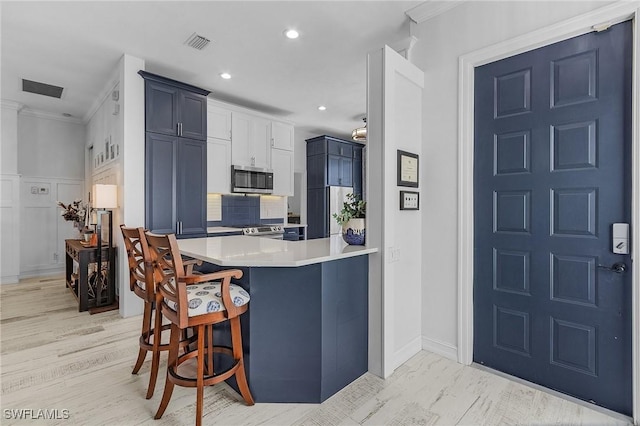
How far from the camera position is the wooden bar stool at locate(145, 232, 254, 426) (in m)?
1.64

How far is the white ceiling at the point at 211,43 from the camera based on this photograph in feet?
9.10

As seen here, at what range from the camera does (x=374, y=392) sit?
2.12 metres

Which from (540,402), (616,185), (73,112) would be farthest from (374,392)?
(73,112)

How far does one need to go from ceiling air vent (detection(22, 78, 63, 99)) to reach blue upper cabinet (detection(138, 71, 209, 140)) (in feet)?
6.24

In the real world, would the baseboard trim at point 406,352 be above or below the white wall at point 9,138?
below

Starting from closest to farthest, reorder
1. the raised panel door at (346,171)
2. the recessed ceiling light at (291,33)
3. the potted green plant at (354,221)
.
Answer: the potted green plant at (354,221), the recessed ceiling light at (291,33), the raised panel door at (346,171)

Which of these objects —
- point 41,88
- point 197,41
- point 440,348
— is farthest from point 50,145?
point 440,348

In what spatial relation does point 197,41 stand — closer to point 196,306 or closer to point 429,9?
point 429,9

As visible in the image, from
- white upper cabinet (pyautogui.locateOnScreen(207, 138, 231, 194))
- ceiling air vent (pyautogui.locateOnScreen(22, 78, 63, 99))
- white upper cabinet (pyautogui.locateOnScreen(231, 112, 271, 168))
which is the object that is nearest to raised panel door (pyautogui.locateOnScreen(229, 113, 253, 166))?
white upper cabinet (pyautogui.locateOnScreen(231, 112, 271, 168))

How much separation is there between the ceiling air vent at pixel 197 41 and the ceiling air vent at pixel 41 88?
2.66 metres

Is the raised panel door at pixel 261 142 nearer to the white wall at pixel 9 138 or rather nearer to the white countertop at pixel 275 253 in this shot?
the white countertop at pixel 275 253

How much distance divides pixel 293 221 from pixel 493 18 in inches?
206

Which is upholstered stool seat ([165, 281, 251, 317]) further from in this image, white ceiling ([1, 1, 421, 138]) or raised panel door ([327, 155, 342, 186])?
raised panel door ([327, 155, 342, 186])

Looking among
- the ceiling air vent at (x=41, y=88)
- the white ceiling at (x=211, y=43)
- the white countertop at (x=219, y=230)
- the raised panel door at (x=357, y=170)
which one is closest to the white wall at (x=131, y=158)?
the white ceiling at (x=211, y=43)
